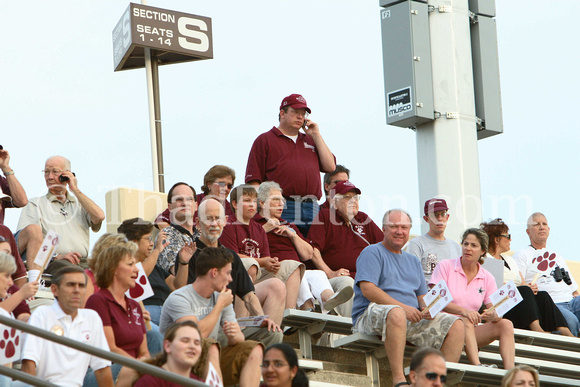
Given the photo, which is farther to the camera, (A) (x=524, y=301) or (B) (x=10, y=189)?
(A) (x=524, y=301)

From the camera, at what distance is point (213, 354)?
5.68 meters

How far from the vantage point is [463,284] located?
25.3 ft

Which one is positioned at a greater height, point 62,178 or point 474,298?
point 62,178

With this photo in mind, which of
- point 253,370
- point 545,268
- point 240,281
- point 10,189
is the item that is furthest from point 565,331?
point 10,189

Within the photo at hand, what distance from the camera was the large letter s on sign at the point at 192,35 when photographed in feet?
45.4

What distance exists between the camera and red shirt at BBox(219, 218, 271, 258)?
7.67 meters

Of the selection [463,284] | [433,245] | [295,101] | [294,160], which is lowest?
[463,284]

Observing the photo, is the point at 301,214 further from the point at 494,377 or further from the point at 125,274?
the point at 125,274

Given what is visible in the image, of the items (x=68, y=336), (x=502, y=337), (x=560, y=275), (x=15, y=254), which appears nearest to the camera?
(x=68, y=336)

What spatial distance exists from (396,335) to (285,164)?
8.07 feet

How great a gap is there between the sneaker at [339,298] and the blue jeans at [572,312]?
244 cm

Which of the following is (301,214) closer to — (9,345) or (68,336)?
(68,336)

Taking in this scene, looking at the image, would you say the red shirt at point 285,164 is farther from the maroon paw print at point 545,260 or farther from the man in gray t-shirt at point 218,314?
the man in gray t-shirt at point 218,314

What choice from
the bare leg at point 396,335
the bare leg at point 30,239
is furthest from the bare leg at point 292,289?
the bare leg at point 30,239
